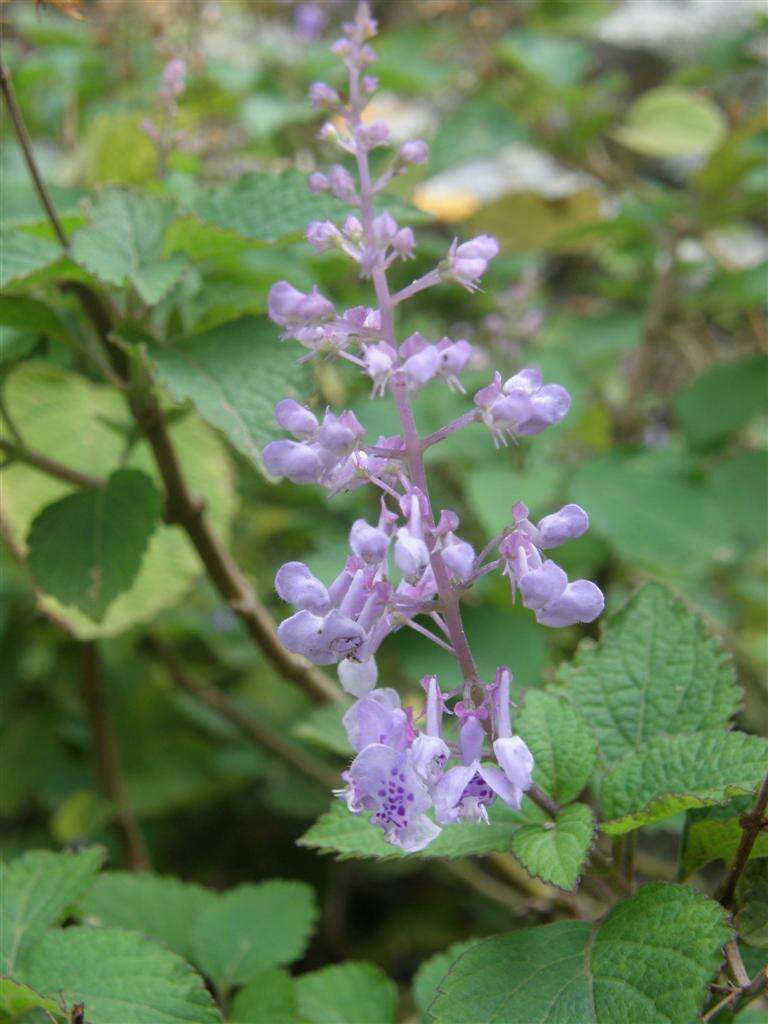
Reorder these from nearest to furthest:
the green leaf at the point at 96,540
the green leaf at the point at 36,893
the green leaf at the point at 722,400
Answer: the green leaf at the point at 36,893 → the green leaf at the point at 96,540 → the green leaf at the point at 722,400

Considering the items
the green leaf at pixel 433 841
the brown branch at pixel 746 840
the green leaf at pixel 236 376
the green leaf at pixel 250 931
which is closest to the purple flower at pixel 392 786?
the green leaf at pixel 433 841

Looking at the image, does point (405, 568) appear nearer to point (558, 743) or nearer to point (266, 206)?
point (558, 743)

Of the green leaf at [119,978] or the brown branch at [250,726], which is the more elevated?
the green leaf at [119,978]

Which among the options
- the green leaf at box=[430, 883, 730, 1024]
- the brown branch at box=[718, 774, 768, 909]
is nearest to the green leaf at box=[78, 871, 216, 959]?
the green leaf at box=[430, 883, 730, 1024]

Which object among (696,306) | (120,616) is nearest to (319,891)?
(120,616)

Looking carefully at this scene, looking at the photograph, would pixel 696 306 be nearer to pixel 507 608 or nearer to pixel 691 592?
pixel 691 592

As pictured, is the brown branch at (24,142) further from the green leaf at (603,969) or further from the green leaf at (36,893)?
the green leaf at (603,969)
